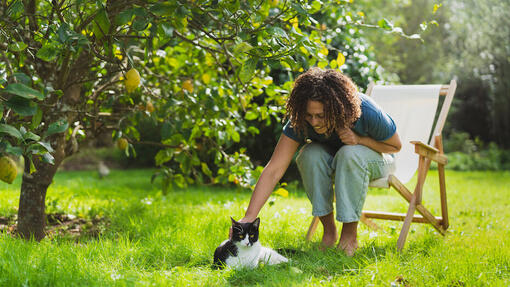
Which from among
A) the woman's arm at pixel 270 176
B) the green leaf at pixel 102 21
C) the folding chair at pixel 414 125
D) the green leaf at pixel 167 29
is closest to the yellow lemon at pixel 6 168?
the green leaf at pixel 102 21

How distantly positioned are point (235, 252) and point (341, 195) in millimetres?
616

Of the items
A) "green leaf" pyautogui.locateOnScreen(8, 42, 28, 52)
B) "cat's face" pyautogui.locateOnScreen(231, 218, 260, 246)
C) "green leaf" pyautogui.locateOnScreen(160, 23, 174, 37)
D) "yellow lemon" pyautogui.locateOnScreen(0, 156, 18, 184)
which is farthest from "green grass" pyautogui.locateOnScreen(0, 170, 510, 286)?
"green leaf" pyautogui.locateOnScreen(160, 23, 174, 37)

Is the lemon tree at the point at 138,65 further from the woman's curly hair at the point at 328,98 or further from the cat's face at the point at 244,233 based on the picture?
the cat's face at the point at 244,233

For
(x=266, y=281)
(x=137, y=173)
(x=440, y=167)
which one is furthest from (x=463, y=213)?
(x=137, y=173)

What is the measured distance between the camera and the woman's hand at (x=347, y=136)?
7.53 feet

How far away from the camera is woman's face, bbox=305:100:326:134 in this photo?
2.13 m

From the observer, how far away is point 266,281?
5.81ft

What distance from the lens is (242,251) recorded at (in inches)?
79.7

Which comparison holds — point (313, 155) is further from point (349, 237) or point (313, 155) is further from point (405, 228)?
point (405, 228)

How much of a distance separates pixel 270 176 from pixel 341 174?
0.36 metres

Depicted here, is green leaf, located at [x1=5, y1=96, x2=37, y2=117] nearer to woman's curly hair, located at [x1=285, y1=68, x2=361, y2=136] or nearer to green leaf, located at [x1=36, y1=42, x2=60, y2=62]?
green leaf, located at [x1=36, y1=42, x2=60, y2=62]

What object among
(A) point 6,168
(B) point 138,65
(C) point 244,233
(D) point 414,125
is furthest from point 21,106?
(D) point 414,125

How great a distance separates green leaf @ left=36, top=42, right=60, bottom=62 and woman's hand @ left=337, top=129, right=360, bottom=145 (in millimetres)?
1349

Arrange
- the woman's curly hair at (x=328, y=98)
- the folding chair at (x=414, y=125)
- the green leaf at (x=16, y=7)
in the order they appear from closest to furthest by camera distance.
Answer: the green leaf at (x=16, y=7), the woman's curly hair at (x=328, y=98), the folding chair at (x=414, y=125)
